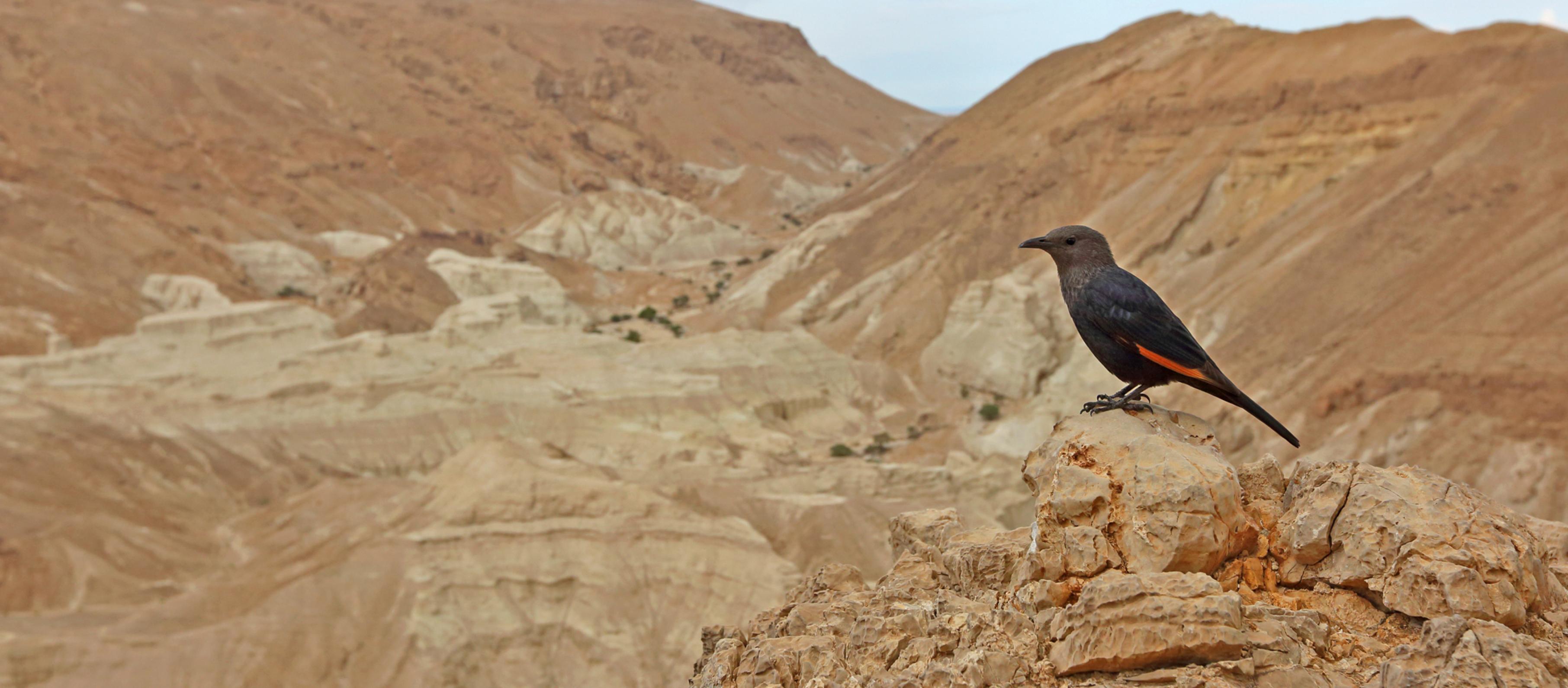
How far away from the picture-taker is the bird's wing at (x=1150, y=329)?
5180 mm

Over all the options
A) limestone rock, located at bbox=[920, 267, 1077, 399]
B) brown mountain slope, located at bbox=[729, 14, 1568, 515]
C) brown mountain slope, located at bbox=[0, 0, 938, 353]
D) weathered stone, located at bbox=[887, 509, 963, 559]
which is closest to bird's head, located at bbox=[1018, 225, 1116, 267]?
weathered stone, located at bbox=[887, 509, 963, 559]

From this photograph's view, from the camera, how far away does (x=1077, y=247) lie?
5676 mm

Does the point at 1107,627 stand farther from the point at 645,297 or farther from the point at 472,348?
the point at 645,297

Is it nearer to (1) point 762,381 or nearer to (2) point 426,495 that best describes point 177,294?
(1) point 762,381

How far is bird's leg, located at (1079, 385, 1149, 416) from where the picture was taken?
214 inches

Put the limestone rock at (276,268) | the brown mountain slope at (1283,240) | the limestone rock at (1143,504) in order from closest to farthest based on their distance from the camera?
the limestone rock at (1143,504), the brown mountain slope at (1283,240), the limestone rock at (276,268)

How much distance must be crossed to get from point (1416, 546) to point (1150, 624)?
1383 millimetres

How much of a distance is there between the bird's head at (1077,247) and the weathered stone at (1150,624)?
1917mm

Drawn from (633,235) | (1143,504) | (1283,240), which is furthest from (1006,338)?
(633,235)

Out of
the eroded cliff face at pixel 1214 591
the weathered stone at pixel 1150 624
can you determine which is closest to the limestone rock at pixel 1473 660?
the eroded cliff face at pixel 1214 591

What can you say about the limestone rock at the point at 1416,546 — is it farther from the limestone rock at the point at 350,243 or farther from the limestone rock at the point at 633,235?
the limestone rock at the point at 350,243

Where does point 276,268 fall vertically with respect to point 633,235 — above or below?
below

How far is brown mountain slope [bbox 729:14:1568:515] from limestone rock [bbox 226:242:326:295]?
81.5ft

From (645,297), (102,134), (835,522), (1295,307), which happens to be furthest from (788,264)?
(102,134)
